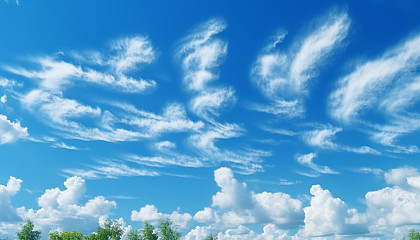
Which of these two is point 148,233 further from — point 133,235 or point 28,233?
point 28,233

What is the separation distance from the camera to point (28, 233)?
126500 millimetres

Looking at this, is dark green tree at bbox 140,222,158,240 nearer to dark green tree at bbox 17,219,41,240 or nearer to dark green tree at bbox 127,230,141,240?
dark green tree at bbox 127,230,141,240

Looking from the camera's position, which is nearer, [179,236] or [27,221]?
[179,236]

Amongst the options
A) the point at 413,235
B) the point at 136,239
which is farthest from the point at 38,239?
the point at 413,235

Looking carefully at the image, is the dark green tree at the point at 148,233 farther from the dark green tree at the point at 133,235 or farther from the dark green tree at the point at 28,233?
the dark green tree at the point at 28,233

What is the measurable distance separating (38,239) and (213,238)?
67479 mm

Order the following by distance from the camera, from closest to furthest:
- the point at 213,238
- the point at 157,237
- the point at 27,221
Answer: the point at 157,237, the point at 27,221, the point at 213,238

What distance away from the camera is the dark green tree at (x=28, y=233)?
413 ft

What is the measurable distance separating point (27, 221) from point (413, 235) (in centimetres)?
14453

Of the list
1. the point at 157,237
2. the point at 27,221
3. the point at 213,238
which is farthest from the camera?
the point at 213,238

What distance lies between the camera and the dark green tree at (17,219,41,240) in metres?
126

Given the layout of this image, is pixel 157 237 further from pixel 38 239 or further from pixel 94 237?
pixel 38 239

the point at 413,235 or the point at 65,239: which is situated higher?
the point at 413,235

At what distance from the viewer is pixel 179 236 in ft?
388
